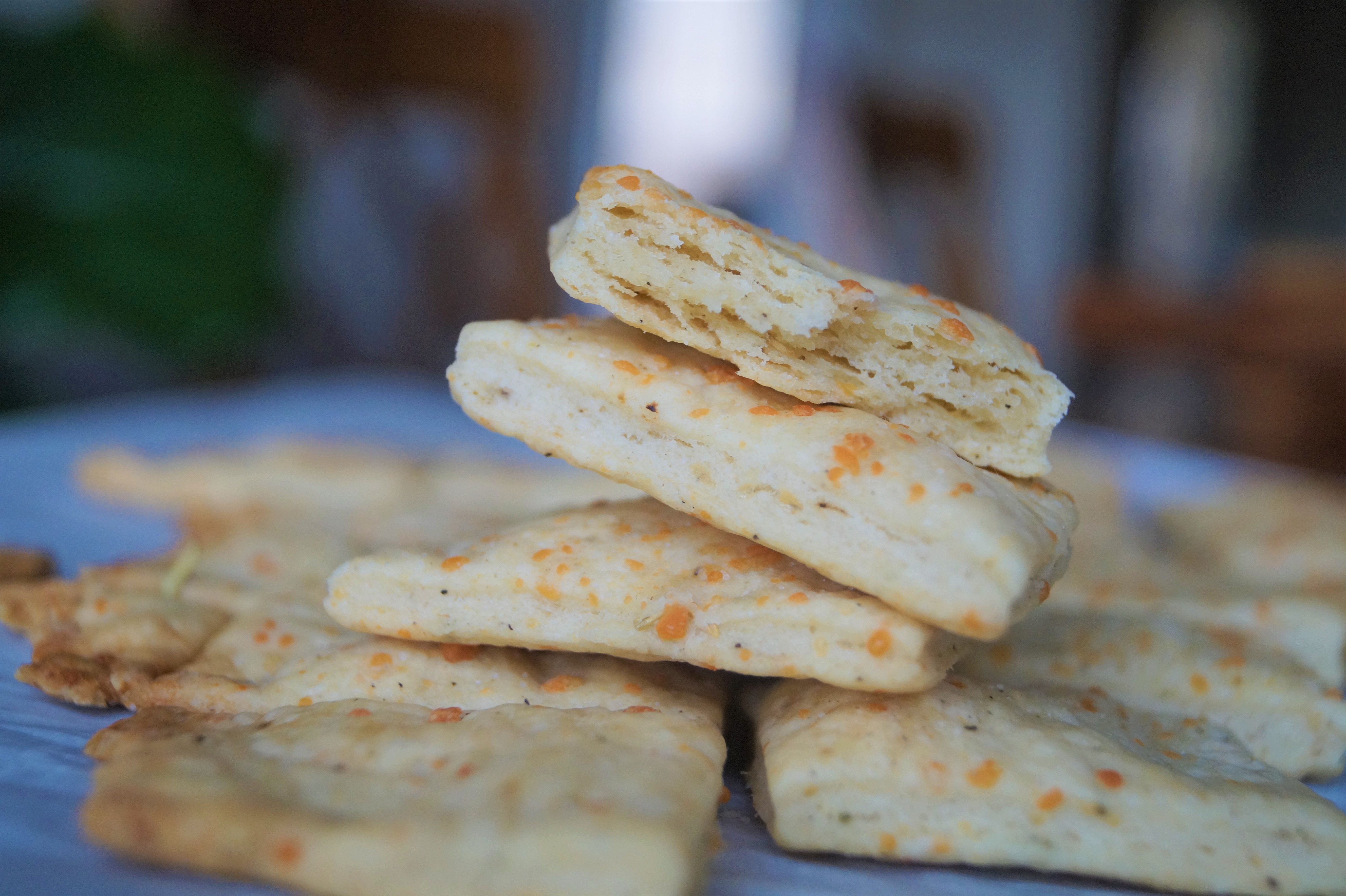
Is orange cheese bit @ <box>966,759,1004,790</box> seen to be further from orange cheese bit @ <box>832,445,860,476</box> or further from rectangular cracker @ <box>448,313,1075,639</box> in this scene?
orange cheese bit @ <box>832,445,860,476</box>

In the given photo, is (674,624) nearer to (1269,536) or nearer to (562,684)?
(562,684)

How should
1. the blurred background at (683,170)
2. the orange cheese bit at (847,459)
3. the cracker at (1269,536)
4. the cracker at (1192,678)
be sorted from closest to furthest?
the orange cheese bit at (847,459) → the cracker at (1192,678) → the cracker at (1269,536) → the blurred background at (683,170)

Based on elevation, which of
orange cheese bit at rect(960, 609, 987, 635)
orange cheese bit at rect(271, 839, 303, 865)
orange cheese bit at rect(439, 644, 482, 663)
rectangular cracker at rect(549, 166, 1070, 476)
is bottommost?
orange cheese bit at rect(439, 644, 482, 663)

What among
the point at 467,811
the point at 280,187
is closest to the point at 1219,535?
the point at 467,811

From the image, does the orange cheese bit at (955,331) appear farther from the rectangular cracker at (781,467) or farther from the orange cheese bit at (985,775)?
the orange cheese bit at (985,775)

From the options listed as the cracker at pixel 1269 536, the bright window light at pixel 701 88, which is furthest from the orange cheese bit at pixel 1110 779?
the bright window light at pixel 701 88

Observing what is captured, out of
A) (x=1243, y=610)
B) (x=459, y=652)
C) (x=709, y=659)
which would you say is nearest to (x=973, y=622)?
(x=709, y=659)

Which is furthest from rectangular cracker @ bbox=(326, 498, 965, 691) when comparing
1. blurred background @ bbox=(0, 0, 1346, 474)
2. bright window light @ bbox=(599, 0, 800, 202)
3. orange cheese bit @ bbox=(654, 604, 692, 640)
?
bright window light @ bbox=(599, 0, 800, 202)

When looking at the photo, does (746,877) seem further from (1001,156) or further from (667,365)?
(1001,156)
